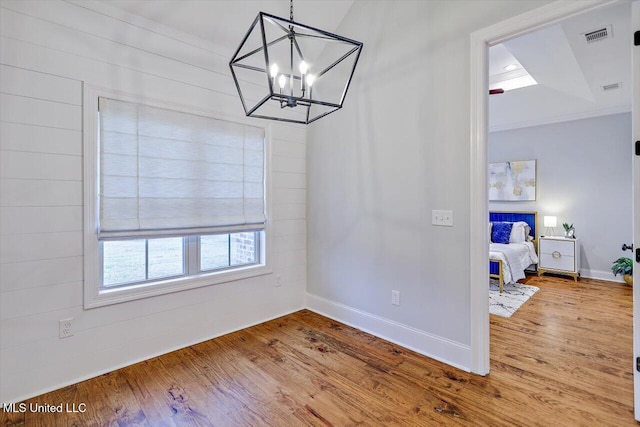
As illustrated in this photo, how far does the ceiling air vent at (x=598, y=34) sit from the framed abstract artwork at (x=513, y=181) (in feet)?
10.6

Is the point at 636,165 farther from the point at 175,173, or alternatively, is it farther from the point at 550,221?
the point at 550,221

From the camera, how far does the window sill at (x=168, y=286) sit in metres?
2.31

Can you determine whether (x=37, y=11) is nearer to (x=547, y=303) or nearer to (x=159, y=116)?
(x=159, y=116)

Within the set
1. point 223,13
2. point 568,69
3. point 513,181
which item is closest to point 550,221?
point 513,181

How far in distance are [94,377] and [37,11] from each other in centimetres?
254

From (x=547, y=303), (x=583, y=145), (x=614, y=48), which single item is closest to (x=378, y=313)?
(x=547, y=303)

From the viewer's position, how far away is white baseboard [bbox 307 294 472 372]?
93.4 inches

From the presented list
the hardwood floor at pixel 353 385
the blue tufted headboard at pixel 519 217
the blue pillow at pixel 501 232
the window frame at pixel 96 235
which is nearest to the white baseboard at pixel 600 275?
the blue tufted headboard at pixel 519 217

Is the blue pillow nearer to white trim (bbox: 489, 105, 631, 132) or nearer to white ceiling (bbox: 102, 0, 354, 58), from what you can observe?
white trim (bbox: 489, 105, 631, 132)

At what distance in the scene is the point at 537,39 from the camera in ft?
9.54

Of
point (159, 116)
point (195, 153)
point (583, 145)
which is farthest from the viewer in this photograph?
point (583, 145)

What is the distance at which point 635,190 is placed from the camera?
1762mm

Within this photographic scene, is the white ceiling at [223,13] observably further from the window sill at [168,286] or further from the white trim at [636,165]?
the white trim at [636,165]

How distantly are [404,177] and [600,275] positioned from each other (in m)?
4.66
